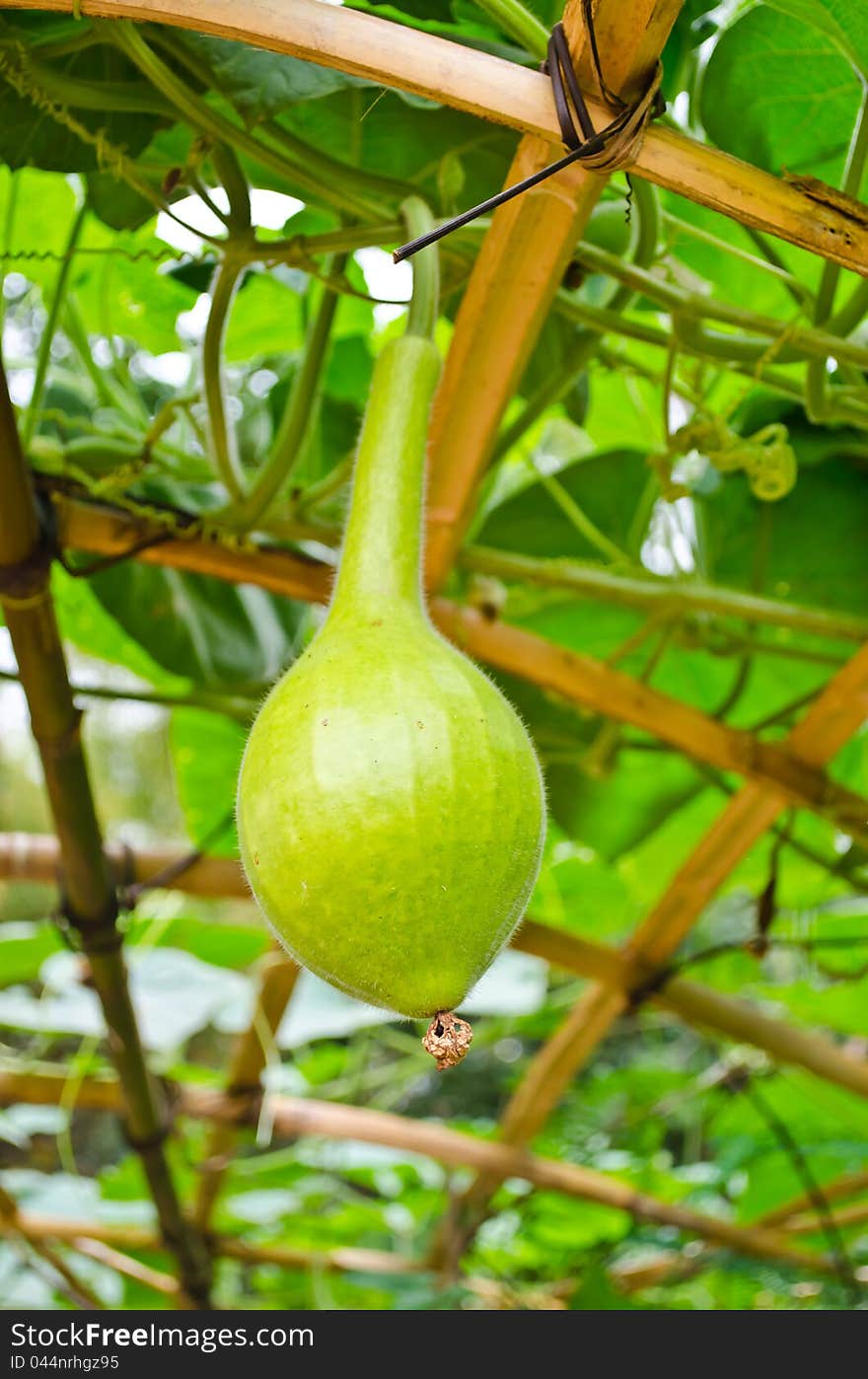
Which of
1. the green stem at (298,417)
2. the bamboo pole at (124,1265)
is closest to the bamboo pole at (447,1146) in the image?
the bamboo pole at (124,1265)

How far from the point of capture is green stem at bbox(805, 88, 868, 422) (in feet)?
1.86

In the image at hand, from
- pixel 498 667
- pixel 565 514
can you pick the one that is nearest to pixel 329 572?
pixel 498 667

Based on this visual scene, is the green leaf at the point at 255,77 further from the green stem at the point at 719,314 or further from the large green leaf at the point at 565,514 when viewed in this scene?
the large green leaf at the point at 565,514

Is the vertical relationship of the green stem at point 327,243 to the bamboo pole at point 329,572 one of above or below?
below

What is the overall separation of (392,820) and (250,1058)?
1.17 metres

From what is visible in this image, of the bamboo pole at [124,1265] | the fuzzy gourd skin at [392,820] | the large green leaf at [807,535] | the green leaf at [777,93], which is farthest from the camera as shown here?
the bamboo pole at [124,1265]

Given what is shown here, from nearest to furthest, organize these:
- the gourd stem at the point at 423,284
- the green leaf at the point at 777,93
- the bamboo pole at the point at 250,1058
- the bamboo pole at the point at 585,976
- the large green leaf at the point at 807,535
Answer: the gourd stem at the point at 423,284
the green leaf at the point at 777,93
the large green leaf at the point at 807,535
the bamboo pole at the point at 585,976
the bamboo pole at the point at 250,1058

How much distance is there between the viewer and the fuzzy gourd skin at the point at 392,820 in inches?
15.7

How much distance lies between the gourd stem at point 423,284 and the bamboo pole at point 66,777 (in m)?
0.23

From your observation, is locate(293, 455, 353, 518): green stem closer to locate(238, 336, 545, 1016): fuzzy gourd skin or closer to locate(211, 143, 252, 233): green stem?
locate(211, 143, 252, 233): green stem

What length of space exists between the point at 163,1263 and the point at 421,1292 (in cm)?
69

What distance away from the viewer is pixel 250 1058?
4.82 feet

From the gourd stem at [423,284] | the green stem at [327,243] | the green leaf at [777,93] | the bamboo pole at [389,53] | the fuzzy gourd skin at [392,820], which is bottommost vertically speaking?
the fuzzy gourd skin at [392,820]

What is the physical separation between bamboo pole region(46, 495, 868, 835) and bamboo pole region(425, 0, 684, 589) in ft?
0.48
